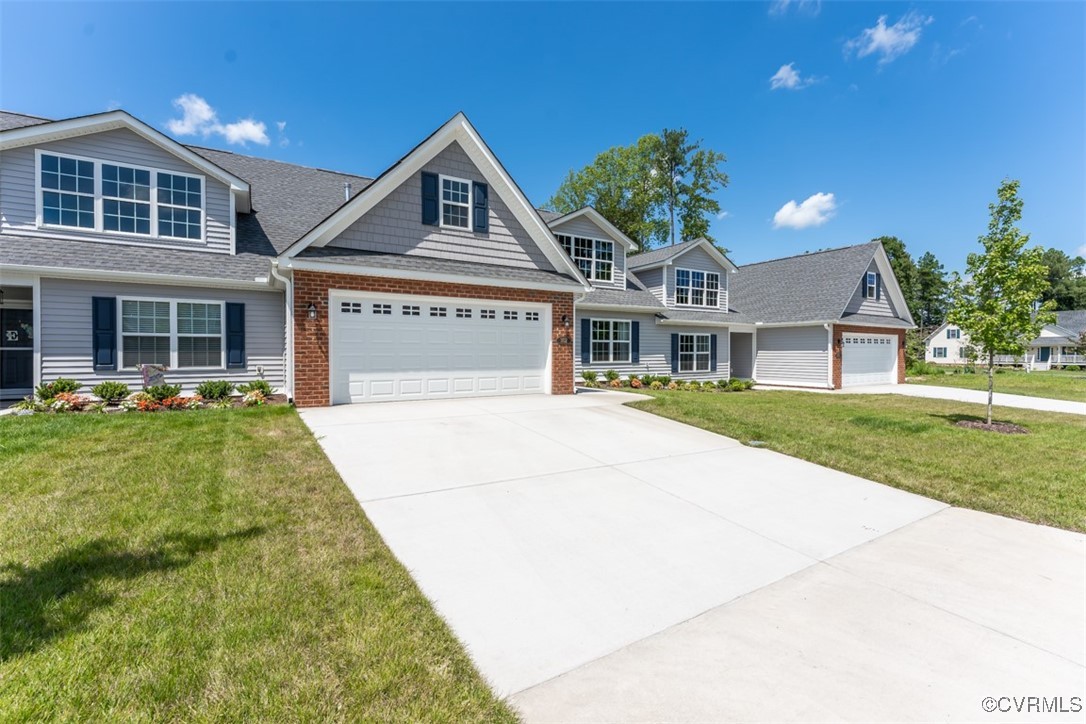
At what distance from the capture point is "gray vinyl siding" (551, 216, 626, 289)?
53.1 feet

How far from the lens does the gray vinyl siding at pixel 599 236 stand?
1617 cm

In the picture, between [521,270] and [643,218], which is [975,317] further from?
[643,218]

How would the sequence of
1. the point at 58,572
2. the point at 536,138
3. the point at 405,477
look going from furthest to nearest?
the point at 536,138, the point at 405,477, the point at 58,572

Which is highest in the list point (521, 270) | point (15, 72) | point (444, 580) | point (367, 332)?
point (15, 72)

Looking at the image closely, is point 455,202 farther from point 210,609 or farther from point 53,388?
point 210,609

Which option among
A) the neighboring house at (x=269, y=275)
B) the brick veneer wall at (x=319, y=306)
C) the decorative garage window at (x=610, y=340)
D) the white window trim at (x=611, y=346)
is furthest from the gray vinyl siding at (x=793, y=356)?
the brick veneer wall at (x=319, y=306)

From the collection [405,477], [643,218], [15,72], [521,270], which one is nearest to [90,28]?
[15,72]

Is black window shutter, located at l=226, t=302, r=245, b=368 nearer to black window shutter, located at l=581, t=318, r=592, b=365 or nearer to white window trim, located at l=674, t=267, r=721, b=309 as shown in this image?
black window shutter, located at l=581, t=318, r=592, b=365

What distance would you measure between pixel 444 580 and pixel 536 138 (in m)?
28.3

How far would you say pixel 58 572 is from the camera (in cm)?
295

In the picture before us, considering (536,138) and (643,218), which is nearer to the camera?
(536,138)

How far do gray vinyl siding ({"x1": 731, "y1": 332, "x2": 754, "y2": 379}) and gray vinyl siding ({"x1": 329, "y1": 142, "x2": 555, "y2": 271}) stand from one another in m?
13.7

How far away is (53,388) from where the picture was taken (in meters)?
9.25

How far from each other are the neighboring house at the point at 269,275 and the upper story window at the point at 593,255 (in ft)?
13.7
